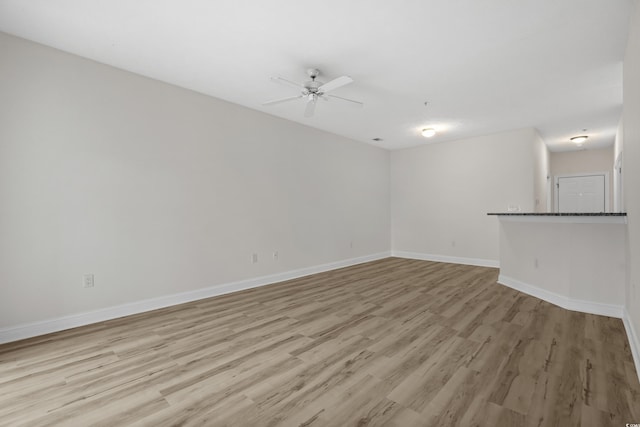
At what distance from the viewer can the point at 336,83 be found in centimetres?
297

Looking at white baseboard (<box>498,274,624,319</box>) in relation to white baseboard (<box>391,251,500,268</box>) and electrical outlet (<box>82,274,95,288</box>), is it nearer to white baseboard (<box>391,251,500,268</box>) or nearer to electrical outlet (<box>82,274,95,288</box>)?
white baseboard (<box>391,251,500,268</box>)

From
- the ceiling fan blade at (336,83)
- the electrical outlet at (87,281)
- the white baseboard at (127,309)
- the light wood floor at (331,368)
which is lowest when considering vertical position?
the light wood floor at (331,368)

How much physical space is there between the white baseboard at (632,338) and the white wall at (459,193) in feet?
9.82

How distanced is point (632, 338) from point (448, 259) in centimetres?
404

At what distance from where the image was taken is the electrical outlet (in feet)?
9.75

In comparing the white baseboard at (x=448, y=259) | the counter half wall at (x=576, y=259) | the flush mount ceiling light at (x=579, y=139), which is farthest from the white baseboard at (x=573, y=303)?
the flush mount ceiling light at (x=579, y=139)

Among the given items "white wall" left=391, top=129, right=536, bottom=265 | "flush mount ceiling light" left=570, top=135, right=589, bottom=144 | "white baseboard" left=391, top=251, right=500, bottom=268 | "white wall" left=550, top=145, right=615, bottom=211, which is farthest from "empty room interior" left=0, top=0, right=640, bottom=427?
"white wall" left=550, top=145, right=615, bottom=211

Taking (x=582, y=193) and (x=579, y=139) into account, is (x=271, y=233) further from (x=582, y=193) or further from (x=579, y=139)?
(x=582, y=193)

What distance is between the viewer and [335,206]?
19.3ft

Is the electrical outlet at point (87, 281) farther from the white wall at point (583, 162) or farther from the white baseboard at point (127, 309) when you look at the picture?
the white wall at point (583, 162)

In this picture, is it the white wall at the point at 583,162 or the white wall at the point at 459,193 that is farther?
the white wall at the point at 583,162

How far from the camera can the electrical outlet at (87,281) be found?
2971mm

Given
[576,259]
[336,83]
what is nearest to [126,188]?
[336,83]

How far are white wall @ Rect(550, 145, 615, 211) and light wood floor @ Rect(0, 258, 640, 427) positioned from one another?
20.8ft
